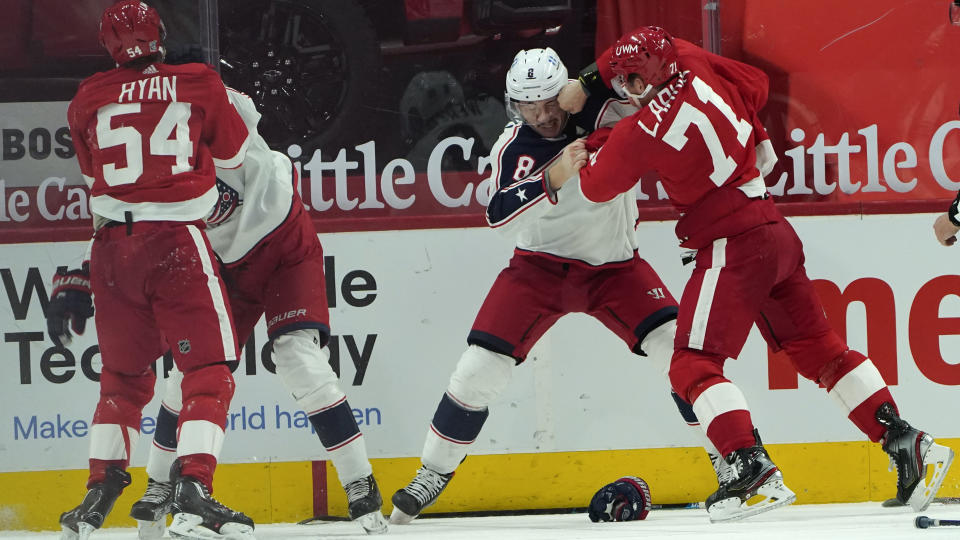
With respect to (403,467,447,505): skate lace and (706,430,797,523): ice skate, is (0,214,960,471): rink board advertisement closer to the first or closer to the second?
(403,467,447,505): skate lace

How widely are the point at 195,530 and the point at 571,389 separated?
157cm

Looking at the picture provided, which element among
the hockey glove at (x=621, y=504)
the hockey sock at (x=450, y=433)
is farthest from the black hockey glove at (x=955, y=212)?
the hockey sock at (x=450, y=433)

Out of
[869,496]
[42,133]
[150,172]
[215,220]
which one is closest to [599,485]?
[869,496]

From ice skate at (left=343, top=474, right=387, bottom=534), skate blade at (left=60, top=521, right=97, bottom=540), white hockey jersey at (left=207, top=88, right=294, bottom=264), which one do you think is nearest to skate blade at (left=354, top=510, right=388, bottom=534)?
ice skate at (left=343, top=474, right=387, bottom=534)

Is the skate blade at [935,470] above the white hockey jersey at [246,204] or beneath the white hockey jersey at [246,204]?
beneath

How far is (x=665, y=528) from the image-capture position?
381cm

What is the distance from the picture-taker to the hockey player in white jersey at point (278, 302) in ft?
13.5

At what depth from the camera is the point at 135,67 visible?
388 cm

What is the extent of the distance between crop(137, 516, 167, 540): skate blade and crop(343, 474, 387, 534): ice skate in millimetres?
607

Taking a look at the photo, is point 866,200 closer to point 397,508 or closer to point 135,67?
point 397,508

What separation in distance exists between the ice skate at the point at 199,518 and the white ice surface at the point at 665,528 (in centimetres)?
44

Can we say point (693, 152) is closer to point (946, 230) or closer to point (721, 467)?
point (946, 230)

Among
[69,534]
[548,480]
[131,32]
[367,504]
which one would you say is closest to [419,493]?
[367,504]

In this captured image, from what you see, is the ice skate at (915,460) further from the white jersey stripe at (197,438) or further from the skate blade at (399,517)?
the white jersey stripe at (197,438)
